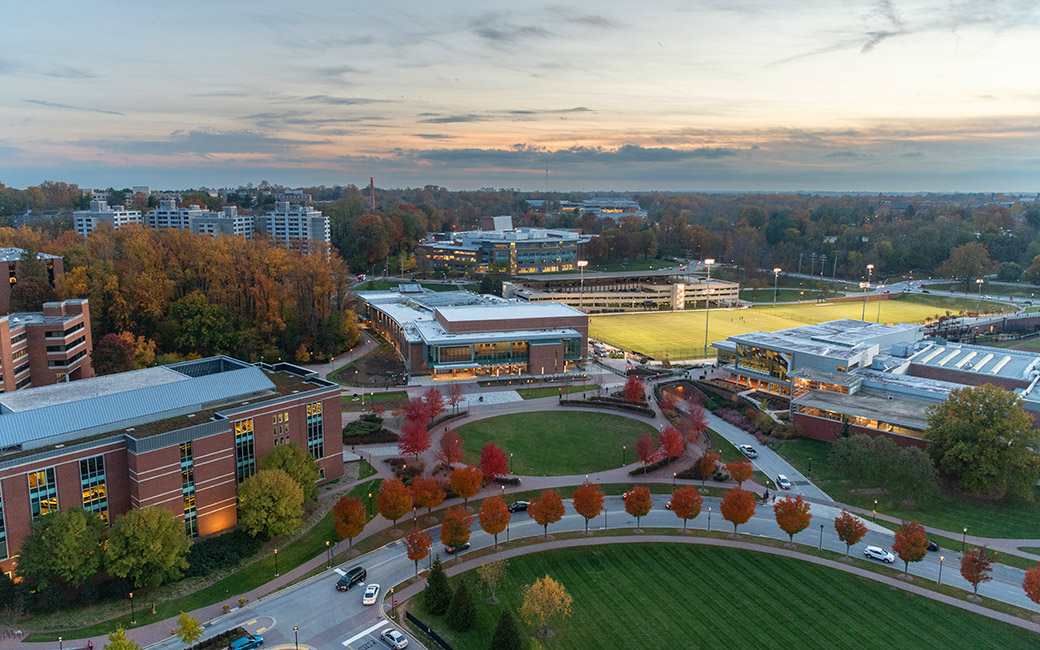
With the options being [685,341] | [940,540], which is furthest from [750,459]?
[685,341]

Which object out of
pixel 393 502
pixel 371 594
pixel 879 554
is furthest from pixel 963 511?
pixel 371 594

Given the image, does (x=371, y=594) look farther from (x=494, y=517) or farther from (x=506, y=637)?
(x=506, y=637)

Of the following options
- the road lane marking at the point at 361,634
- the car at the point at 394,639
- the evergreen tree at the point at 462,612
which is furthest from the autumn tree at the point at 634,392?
the car at the point at 394,639

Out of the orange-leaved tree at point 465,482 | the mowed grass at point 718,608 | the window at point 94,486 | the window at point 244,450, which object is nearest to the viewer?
the mowed grass at point 718,608

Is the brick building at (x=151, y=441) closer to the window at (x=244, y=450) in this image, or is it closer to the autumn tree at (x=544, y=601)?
the window at (x=244, y=450)

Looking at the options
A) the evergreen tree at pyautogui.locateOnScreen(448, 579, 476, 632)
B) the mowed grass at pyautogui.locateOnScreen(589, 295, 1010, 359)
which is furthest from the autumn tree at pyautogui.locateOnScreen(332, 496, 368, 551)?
the mowed grass at pyautogui.locateOnScreen(589, 295, 1010, 359)

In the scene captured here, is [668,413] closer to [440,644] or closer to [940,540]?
[940,540]

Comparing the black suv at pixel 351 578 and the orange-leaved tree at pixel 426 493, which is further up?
the orange-leaved tree at pixel 426 493
